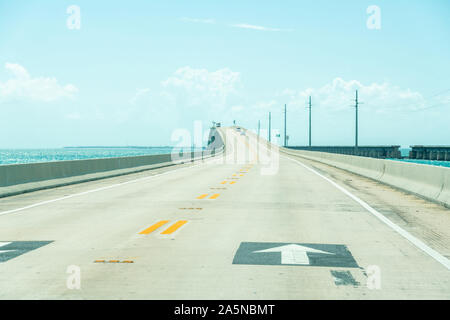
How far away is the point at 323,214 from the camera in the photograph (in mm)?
13078

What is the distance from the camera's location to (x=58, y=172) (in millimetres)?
21828

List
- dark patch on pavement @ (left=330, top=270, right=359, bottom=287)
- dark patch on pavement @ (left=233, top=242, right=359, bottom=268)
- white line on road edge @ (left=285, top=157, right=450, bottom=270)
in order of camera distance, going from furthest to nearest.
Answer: white line on road edge @ (left=285, top=157, right=450, bottom=270), dark patch on pavement @ (left=233, top=242, right=359, bottom=268), dark patch on pavement @ (left=330, top=270, right=359, bottom=287)

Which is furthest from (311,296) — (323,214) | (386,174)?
(386,174)

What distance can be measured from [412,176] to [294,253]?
11.7 metres

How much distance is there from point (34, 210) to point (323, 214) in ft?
22.6

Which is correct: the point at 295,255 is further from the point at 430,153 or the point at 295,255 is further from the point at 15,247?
the point at 430,153

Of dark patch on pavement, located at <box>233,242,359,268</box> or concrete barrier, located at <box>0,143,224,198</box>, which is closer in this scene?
dark patch on pavement, located at <box>233,242,359,268</box>

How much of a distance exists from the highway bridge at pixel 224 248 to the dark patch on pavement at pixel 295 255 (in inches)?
0.6

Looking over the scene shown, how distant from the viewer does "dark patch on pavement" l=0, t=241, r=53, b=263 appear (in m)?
8.33

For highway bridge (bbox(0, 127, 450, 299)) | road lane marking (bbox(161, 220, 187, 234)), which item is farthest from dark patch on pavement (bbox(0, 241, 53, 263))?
road lane marking (bbox(161, 220, 187, 234))

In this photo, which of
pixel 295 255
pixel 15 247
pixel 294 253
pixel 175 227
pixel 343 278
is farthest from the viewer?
pixel 175 227

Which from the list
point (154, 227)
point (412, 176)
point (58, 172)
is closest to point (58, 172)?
point (58, 172)

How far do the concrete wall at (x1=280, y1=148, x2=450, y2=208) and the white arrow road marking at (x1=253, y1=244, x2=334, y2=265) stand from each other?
7.27 m

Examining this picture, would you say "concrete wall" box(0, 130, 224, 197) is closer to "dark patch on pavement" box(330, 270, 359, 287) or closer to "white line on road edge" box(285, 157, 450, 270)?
"white line on road edge" box(285, 157, 450, 270)
